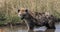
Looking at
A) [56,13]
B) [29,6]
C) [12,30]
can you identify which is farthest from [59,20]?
[12,30]

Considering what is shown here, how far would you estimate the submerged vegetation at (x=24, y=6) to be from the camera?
1078 cm

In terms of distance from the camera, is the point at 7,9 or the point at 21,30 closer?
the point at 21,30

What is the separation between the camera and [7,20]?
10.6m

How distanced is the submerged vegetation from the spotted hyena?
4.04 feet

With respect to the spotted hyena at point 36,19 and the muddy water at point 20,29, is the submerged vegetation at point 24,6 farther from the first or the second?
the spotted hyena at point 36,19

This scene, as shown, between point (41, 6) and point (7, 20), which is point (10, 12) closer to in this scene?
point (7, 20)

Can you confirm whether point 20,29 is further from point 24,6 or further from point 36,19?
point 24,6

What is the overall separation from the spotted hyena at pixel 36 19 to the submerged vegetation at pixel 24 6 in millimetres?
1232

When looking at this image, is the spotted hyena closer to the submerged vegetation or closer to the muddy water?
the muddy water

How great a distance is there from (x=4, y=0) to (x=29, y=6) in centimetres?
122

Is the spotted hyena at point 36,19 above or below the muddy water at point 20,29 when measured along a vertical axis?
above

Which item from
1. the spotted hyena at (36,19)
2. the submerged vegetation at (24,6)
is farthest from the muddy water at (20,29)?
the submerged vegetation at (24,6)

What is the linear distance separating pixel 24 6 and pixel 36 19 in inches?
70.6

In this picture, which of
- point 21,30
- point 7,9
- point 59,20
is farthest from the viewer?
point 7,9
